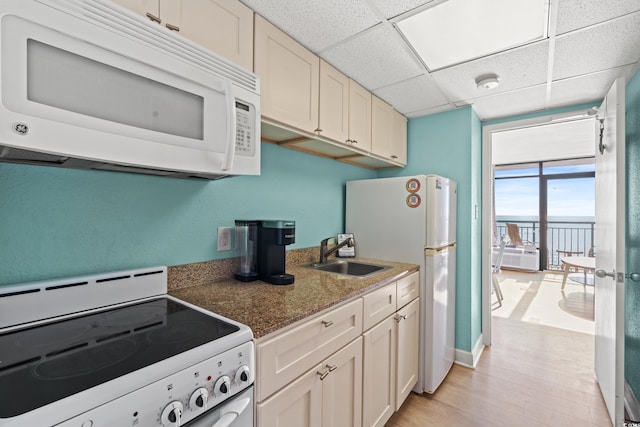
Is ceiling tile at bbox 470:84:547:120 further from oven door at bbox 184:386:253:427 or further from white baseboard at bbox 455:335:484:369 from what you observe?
oven door at bbox 184:386:253:427

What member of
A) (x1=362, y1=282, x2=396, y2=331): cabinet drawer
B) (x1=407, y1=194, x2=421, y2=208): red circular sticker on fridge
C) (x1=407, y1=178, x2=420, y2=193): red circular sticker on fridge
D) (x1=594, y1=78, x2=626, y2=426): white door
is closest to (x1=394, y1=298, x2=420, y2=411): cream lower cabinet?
(x1=362, y1=282, x2=396, y2=331): cabinet drawer

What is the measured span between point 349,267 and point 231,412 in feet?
5.07

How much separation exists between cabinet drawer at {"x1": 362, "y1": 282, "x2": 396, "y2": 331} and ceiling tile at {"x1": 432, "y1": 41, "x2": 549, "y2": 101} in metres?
1.49

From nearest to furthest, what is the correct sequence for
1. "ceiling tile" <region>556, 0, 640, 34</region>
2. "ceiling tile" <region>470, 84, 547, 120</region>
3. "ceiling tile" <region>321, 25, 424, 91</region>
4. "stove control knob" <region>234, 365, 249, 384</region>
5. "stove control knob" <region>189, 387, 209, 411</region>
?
"stove control knob" <region>189, 387, 209, 411</region>, "stove control knob" <region>234, 365, 249, 384</region>, "ceiling tile" <region>556, 0, 640, 34</region>, "ceiling tile" <region>321, 25, 424, 91</region>, "ceiling tile" <region>470, 84, 547, 120</region>

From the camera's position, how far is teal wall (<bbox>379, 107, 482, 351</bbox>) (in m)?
2.55

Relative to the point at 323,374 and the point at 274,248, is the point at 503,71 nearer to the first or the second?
the point at 274,248

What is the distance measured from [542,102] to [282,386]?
9.49ft

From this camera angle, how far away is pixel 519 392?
212 centimetres

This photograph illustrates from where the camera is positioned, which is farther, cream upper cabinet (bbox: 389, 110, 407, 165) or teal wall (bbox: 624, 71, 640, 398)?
cream upper cabinet (bbox: 389, 110, 407, 165)

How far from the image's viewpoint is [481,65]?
1.87m

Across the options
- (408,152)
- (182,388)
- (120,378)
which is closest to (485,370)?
(408,152)

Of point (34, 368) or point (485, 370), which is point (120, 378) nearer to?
point (34, 368)

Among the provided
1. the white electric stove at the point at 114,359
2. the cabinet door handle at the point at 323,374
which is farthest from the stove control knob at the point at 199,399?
the cabinet door handle at the point at 323,374

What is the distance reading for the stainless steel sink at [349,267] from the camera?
2064 mm
